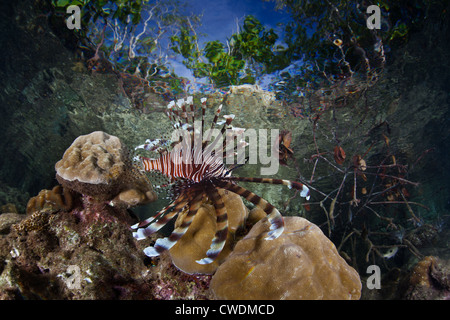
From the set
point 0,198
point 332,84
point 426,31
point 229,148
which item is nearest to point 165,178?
point 229,148

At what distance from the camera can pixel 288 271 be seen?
1.75 meters

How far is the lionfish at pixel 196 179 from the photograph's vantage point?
1861 mm

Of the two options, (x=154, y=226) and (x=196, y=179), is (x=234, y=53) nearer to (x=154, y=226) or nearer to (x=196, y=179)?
(x=196, y=179)

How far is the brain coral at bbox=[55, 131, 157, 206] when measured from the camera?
2.62 m

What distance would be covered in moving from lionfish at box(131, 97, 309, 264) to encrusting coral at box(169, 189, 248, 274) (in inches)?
8.3

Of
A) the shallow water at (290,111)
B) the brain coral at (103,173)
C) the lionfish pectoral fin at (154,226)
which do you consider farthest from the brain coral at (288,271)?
the shallow water at (290,111)

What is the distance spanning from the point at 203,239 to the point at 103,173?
1.59 m

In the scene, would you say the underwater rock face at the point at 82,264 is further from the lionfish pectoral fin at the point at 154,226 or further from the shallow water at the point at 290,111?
the shallow water at the point at 290,111

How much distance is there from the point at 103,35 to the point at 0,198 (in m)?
8.08

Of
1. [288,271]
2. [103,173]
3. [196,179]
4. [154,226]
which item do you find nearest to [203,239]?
[154,226]

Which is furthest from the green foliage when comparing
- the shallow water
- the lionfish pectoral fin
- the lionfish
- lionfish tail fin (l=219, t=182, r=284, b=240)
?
the lionfish pectoral fin

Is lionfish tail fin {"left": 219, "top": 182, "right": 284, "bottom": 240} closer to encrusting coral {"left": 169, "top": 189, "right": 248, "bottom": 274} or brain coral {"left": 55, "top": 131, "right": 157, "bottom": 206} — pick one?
encrusting coral {"left": 169, "top": 189, "right": 248, "bottom": 274}

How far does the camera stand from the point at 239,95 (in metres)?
7.31

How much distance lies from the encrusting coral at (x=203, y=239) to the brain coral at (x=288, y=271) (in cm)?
19
